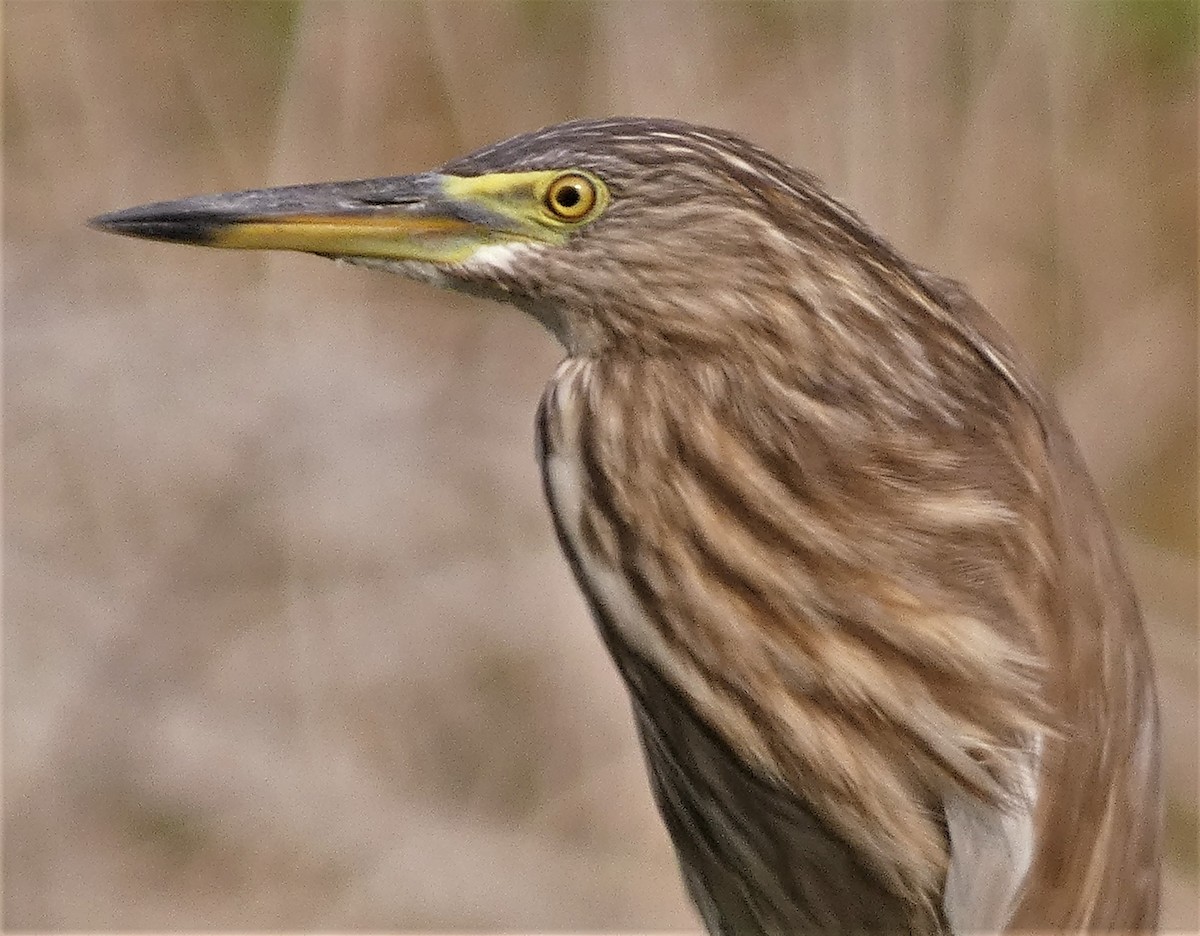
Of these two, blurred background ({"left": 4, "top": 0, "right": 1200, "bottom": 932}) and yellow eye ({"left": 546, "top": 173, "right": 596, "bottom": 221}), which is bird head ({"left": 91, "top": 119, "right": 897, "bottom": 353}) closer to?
yellow eye ({"left": 546, "top": 173, "right": 596, "bottom": 221})

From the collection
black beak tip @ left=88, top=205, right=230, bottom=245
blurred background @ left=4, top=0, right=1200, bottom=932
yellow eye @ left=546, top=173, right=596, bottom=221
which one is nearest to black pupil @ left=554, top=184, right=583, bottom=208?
yellow eye @ left=546, top=173, right=596, bottom=221

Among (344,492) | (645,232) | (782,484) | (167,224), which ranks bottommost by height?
(782,484)

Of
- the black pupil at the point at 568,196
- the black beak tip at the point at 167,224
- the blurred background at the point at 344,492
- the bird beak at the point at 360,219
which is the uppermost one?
the blurred background at the point at 344,492

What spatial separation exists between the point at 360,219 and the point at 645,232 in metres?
0.17

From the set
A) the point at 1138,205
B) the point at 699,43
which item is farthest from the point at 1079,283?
the point at 699,43

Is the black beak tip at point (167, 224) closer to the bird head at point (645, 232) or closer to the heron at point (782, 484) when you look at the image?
the heron at point (782, 484)

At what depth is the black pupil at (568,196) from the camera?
1056 millimetres

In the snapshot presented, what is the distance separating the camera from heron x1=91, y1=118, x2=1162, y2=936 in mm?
1052

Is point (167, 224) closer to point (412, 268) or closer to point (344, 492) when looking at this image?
point (412, 268)

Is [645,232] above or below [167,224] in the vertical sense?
below

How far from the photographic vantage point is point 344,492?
115 inches

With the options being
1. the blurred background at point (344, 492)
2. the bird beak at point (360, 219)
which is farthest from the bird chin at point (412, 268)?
the blurred background at point (344, 492)

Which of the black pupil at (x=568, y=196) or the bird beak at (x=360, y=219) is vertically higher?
the bird beak at (x=360, y=219)

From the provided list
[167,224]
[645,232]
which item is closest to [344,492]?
[167,224]
